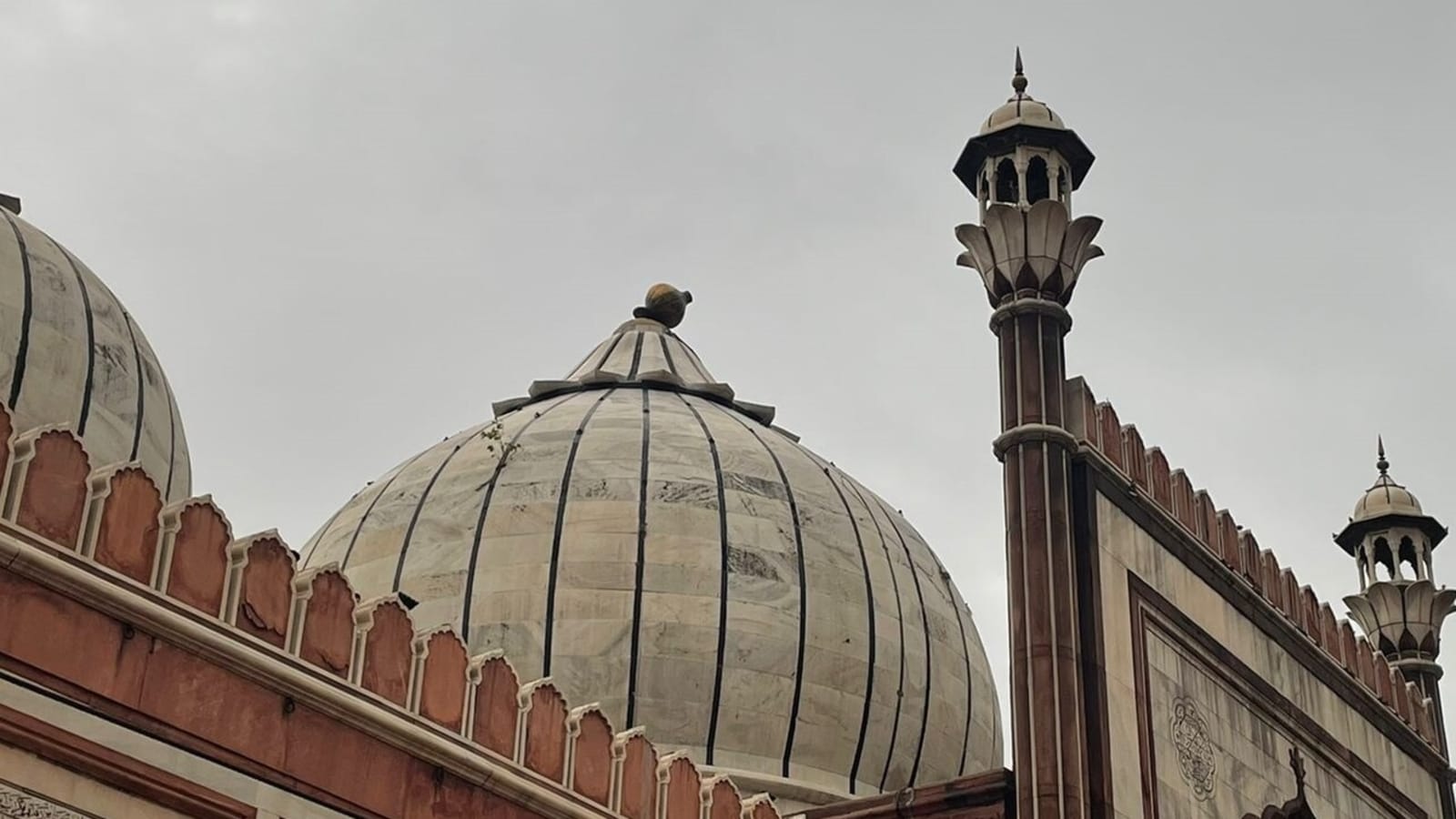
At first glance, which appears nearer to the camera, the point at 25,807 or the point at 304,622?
the point at 25,807

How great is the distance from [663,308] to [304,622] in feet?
30.4

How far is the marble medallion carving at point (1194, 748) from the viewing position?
10.4 metres

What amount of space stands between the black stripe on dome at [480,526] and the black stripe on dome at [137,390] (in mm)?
2269

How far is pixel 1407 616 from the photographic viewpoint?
1477 centimetres

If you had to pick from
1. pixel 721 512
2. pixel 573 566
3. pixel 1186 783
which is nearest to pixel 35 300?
pixel 573 566

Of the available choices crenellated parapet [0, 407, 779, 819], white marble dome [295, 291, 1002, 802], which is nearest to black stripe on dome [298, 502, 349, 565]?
white marble dome [295, 291, 1002, 802]

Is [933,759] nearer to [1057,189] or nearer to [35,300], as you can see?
[1057,189]

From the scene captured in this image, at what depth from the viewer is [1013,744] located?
9.39m

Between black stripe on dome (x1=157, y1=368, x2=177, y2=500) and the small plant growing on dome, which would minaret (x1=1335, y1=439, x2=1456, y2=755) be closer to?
the small plant growing on dome

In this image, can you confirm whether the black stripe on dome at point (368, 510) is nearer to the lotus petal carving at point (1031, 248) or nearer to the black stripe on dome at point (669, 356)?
the black stripe on dome at point (669, 356)

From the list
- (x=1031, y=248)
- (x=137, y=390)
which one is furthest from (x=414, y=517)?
(x=1031, y=248)

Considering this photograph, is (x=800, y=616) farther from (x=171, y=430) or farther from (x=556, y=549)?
(x=171, y=430)

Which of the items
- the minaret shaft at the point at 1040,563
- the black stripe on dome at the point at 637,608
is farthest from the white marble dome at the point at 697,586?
the minaret shaft at the point at 1040,563

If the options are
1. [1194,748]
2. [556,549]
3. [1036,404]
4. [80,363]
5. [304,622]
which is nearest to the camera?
[304,622]
